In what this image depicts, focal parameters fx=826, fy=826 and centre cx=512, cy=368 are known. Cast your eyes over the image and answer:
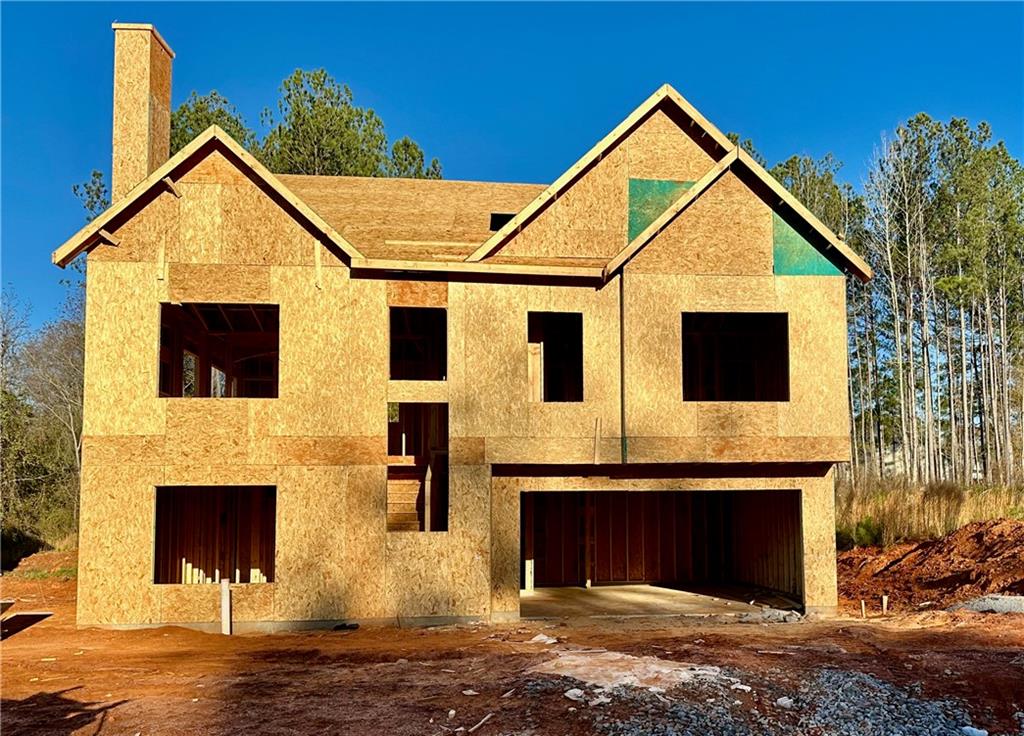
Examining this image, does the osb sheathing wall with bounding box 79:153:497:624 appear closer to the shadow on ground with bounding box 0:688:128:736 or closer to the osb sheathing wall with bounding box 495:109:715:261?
the osb sheathing wall with bounding box 495:109:715:261

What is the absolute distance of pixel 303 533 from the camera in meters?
13.9

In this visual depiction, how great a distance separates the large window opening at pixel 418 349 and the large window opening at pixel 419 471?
92cm

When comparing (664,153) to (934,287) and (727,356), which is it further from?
(934,287)

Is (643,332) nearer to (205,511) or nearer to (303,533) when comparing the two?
(303,533)

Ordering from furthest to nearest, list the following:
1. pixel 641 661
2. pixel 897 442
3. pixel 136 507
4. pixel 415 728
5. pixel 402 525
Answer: pixel 897 442, pixel 402 525, pixel 136 507, pixel 641 661, pixel 415 728

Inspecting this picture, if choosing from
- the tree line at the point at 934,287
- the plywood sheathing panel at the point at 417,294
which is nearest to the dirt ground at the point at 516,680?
the plywood sheathing panel at the point at 417,294

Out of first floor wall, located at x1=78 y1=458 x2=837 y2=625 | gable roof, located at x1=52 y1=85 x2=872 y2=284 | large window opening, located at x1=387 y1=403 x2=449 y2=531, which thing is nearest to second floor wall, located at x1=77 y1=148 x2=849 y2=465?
gable roof, located at x1=52 y1=85 x2=872 y2=284

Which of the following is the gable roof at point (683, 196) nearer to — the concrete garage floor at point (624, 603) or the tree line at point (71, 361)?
the concrete garage floor at point (624, 603)

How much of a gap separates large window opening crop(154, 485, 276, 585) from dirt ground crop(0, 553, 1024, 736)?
9.92 feet

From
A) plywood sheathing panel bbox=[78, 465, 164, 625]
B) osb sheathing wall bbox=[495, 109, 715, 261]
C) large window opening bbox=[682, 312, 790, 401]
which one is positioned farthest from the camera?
large window opening bbox=[682, 312, 790, 401]

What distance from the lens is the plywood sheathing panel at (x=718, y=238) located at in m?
15.0

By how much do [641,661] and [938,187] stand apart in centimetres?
3092

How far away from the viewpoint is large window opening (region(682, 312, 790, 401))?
18.4m

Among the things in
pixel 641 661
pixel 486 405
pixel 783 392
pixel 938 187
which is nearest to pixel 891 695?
pixel 641 661
